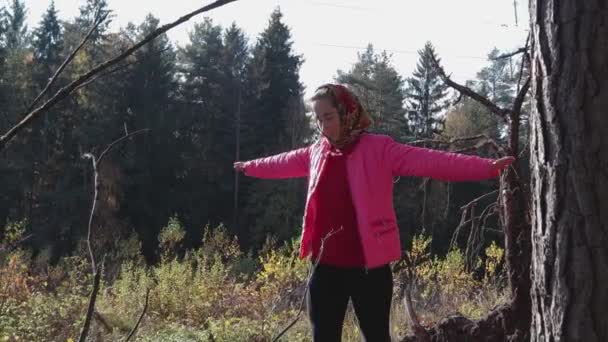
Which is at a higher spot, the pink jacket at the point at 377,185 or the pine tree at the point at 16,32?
the pine tree at the point at 16,32

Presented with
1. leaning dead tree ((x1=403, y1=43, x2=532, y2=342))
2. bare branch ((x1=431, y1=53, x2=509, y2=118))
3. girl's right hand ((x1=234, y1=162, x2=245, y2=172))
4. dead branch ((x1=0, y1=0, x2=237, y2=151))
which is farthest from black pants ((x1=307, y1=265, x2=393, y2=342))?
dead branch ((x1=0, y1=0, x2=237, y2=151))

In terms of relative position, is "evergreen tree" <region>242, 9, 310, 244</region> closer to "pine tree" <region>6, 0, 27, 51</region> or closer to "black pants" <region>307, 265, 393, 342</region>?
"pine tree" <region>6, 0, 27, 51</region>

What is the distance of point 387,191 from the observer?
270 centimetres

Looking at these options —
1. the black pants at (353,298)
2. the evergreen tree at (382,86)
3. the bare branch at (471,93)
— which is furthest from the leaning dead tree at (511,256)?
the evergreen tree at (382,86)

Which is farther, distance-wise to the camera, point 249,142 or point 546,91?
point 249,142

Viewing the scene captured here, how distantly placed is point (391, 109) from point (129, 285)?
2107cm

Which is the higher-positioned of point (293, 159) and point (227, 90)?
point (227, 90)

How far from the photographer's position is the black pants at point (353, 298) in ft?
8.84

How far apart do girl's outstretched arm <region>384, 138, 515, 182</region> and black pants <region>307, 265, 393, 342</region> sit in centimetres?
46

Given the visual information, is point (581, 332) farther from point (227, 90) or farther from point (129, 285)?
point (227, 90)

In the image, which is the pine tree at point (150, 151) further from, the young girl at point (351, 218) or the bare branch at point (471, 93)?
the young girl at point (351, 218)

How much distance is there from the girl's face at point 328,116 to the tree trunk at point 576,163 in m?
1.20

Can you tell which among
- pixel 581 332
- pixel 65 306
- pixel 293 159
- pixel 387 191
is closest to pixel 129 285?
pixel 65 306

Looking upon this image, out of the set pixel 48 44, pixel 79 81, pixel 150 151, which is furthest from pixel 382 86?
pixel 79 81
